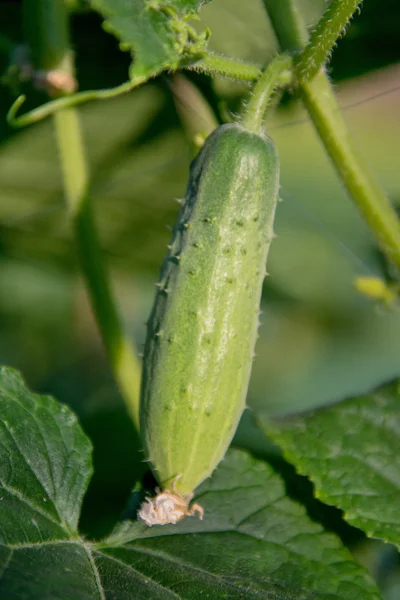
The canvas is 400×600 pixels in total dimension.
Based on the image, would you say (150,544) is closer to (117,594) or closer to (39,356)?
(117,594)

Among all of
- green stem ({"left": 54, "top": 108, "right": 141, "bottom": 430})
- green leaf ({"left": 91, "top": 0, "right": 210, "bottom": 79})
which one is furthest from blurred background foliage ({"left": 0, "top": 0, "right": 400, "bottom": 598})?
green leaf ({"left": 91, "top": 0, "right": 210, "bottom": 79})

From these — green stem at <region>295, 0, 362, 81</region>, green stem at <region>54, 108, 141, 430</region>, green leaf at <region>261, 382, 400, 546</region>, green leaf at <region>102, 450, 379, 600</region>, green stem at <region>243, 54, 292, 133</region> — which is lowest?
green leaf at <region>102, 450, 379, 600</region>

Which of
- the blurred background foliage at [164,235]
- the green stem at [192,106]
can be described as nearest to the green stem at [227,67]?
the blurred background foliage at [164,235]

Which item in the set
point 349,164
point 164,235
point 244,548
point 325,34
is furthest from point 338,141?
point 164,235

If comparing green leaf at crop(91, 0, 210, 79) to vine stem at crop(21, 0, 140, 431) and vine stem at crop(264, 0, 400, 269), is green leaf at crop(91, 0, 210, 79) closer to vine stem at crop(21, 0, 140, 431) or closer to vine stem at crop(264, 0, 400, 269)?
vine stem at crop(264, 0, 400, 269)

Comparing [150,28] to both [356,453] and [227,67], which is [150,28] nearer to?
[227,67]

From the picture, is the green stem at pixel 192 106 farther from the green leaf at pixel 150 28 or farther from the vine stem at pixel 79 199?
the green leaf at pixel 150 28
